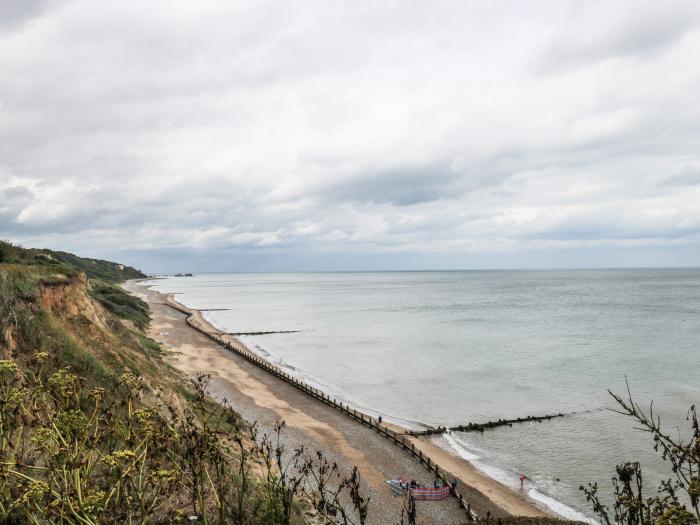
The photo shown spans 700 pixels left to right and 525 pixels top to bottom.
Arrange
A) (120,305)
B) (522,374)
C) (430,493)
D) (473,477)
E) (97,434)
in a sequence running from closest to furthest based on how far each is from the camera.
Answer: (97,434) → (430,493) → (473,477) → (522,374) → (120,305)

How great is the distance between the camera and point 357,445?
3158 cm

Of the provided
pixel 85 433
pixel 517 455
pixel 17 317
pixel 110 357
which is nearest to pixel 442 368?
pixel 517 455

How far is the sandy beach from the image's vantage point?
2370 centimetres

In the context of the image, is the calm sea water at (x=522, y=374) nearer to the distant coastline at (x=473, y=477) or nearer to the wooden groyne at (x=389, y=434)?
the distant coastline at (x=473, y=477)

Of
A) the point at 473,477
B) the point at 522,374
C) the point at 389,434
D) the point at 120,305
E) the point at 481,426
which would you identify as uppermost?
the point at 120,305

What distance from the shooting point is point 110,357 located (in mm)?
29328

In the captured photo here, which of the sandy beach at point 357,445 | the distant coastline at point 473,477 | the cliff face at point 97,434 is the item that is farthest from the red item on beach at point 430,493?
the cliff face at point 97,434

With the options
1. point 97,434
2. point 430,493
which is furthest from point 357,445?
point 97,434

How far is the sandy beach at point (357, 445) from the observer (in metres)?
23.7

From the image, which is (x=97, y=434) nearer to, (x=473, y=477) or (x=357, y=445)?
(x=357, y=445)

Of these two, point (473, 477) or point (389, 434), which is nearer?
point (473, 477)

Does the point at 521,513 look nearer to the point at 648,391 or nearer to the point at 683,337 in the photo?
the point at 648,391

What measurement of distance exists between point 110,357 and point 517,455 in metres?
27.8

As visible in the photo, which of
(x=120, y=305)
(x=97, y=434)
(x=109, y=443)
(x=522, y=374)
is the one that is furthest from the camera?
(x=120, y=305)
